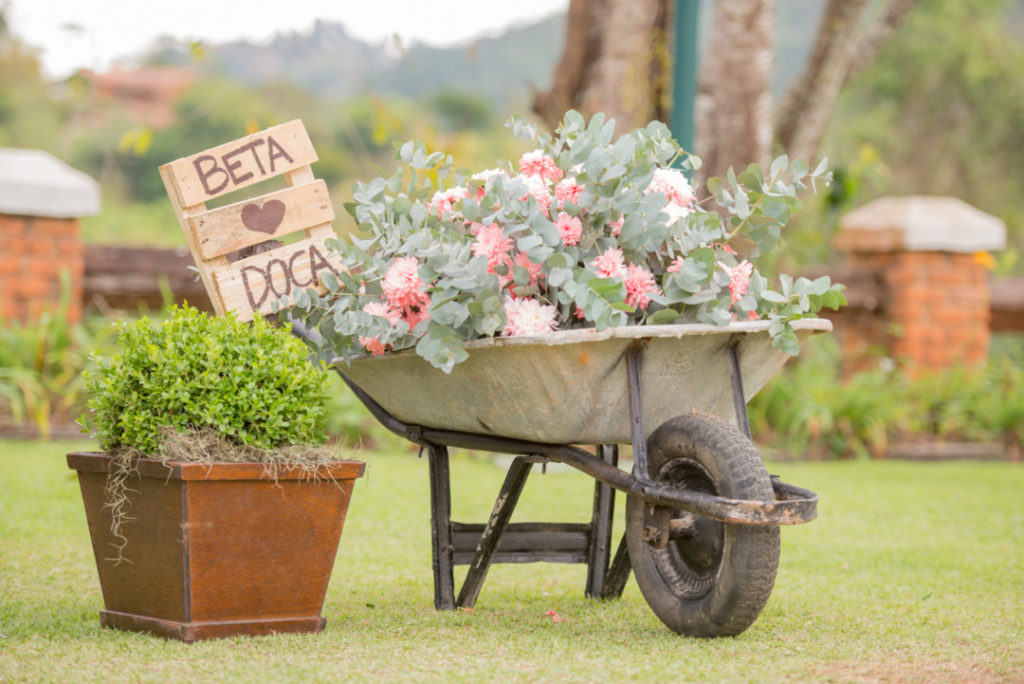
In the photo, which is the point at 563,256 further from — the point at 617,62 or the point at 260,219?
the point at 617,62

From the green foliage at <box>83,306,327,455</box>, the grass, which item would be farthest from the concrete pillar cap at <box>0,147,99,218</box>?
the green foliage at <box>83,306,327,455</box>

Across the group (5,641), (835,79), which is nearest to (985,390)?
(835,79)

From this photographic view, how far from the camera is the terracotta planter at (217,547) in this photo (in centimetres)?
238

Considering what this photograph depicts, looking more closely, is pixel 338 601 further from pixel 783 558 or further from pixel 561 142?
pixel 783 558

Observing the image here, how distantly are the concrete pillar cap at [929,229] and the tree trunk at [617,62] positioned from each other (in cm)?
190

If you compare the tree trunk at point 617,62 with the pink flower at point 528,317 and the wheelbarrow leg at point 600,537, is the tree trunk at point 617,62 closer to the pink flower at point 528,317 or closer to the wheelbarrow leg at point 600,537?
the wheelbarrow leg at point 600,537

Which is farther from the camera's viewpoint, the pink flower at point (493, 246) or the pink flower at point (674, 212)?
the pink flower at point (674, 212)

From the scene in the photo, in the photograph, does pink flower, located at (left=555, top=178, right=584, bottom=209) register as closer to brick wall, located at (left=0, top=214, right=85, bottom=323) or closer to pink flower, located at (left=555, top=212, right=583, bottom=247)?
pink flower, located at (left=555, top=212, right=583, bottom=247)

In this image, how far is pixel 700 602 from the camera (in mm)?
2434

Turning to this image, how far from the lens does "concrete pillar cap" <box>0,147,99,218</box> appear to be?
6.17 meters

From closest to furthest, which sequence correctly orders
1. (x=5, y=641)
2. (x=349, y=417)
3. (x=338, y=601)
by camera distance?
1. (x=5, y=641)
2. (x=338, y=601)
3. (x=349, y=417)

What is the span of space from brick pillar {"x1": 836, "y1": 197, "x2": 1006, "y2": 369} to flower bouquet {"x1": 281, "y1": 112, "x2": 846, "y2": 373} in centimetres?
520

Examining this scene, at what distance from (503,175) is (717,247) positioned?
1.87ft

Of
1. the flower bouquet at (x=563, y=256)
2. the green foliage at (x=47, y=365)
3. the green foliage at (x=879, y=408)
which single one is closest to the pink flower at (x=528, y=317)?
the flower bouquet at (x=563, y=256)
